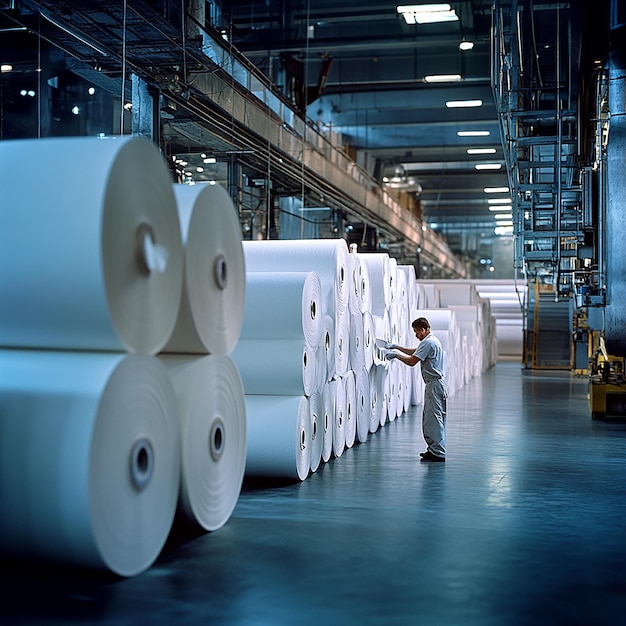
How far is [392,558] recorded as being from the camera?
4.64m

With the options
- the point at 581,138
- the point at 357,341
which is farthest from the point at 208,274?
the point at 581,138

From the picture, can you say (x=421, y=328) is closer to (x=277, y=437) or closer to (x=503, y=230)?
(x=277, y=437)

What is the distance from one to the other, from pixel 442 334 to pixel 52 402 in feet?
38.5

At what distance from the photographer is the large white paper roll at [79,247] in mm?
4016

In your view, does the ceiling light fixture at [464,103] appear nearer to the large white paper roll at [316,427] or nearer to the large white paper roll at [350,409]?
the large white paper roll at [350,409]

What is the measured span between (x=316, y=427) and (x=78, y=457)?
12.6 ft

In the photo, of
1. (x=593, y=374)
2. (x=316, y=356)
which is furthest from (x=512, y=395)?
(x=316, y=356)

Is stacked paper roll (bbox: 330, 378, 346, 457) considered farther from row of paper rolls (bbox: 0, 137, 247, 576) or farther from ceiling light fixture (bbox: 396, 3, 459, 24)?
ceiling light fixture (bbox: 396, 3, 459, 24)

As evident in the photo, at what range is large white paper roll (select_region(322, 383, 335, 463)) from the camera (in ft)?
26.0

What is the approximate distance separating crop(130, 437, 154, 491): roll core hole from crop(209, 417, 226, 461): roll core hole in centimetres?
77

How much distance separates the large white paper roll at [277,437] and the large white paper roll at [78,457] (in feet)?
8.36

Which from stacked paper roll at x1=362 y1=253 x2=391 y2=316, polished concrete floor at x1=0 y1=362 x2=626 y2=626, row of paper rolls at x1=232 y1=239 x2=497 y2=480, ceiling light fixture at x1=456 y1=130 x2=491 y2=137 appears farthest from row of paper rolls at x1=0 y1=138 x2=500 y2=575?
ceiling light fixture at x1=456 y1=130 x2=491 y2=137

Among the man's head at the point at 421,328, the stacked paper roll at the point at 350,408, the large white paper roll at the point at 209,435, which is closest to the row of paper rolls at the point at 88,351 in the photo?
the large white paper roll at the point at 209,435

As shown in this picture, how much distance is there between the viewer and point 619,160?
32.6 ft
